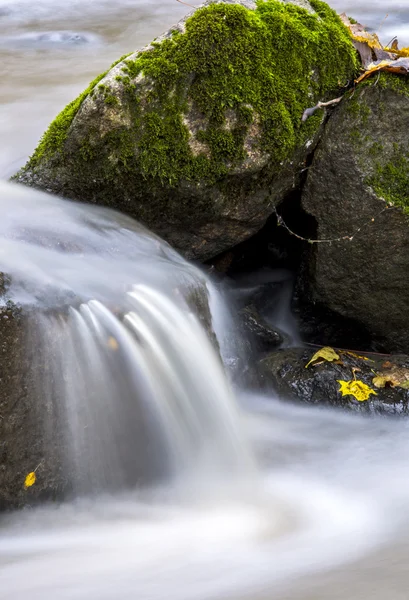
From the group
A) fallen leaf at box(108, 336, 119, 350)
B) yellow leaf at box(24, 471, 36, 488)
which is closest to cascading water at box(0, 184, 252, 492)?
fallen leaf at box(108, 336, 119, 350)

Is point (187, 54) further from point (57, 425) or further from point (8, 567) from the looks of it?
point (8, 567)

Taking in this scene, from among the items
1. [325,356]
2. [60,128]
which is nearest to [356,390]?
[325,356]

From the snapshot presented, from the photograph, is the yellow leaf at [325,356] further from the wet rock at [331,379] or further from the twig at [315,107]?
the twig at [315,107]

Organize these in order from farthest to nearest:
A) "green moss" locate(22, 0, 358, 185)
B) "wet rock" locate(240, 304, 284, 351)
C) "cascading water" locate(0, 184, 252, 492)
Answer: "wet rock" locate(240, 304, 284, 351), "green moss" locate(22, 0, 358, 185), "cascading water" locate(0, 184, 252, 492)

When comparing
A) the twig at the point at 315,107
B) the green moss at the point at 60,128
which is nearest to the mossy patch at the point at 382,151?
the twig at the point at 315,107

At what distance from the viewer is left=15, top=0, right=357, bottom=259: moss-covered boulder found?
12.3 feet

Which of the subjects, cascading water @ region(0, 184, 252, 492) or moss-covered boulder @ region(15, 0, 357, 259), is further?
moss-covered boulder @ region(15, 0, 357, 259)

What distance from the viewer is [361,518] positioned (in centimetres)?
291

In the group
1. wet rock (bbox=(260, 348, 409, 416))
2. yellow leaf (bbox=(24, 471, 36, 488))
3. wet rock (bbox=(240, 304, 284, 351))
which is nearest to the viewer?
yellow leaf (bbox=(24, 471, 36, 488))

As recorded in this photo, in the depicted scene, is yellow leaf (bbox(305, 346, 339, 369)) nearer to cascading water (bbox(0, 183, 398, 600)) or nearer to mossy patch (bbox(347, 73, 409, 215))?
cascading water (bbox(0, 183, 398, 600))

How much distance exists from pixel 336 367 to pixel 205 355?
932 millimetres

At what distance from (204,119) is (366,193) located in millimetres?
1099

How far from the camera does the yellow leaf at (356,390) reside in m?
3.91

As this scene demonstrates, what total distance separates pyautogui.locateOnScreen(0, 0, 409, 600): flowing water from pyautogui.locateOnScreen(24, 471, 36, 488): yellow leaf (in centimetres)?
13
